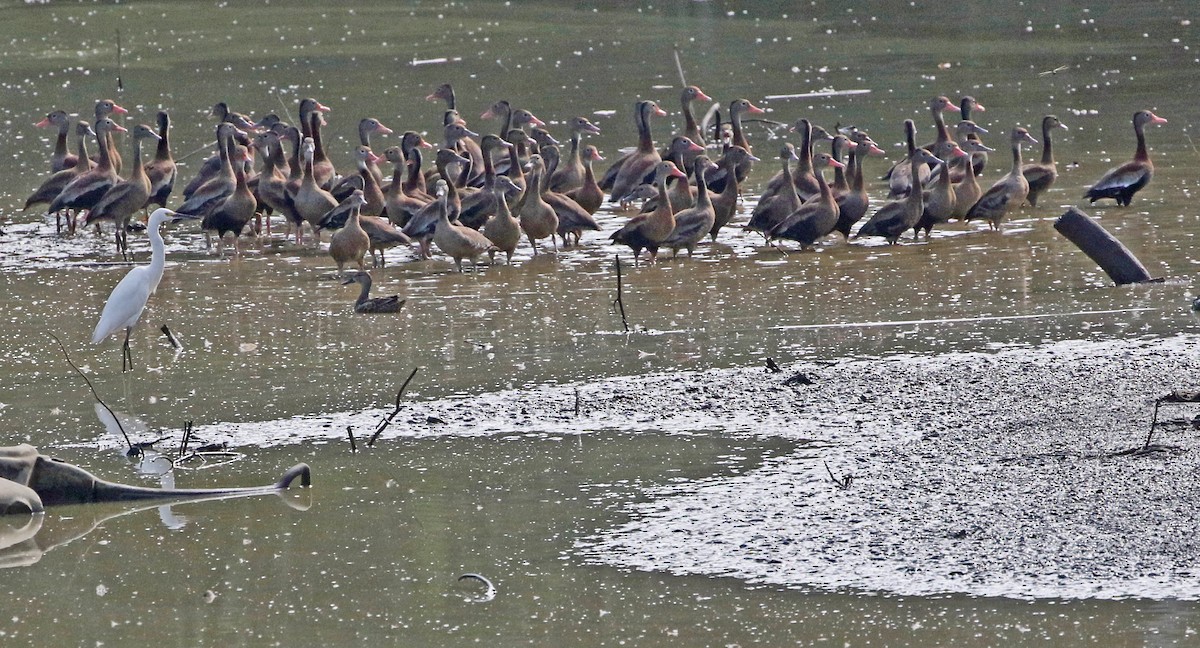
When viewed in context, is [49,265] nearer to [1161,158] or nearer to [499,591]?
[499,591]

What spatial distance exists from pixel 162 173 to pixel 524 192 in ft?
10.6

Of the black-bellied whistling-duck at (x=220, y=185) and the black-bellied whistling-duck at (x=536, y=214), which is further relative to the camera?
the black-bellied whistling-duck at (x=220, y=185)

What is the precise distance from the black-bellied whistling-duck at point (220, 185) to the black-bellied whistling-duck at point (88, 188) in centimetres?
63

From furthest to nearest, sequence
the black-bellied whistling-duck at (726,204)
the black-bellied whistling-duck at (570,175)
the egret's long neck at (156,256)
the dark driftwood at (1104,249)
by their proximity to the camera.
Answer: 1. the black-bellied whistling-duck at (570,175)
2. the black-bellied whistling-duck at (726,204)
3. the dark driftwood at (1104,249)
4. the egret's long neck at (156,256)

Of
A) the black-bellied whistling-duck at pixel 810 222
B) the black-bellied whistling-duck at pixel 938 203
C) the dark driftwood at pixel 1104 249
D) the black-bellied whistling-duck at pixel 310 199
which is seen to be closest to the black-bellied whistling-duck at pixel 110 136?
the black-bellied whistling-duck at pixel 310 199

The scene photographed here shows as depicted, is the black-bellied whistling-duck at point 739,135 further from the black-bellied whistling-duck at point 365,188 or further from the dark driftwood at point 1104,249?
the dark driftwood at point 1104,249

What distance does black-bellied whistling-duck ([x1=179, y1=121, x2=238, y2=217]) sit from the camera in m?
14.9

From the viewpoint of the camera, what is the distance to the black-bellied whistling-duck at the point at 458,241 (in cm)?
1318

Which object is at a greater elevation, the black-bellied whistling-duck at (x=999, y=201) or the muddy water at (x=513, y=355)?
the black-bellied whistling-duck at (x=999, y=201)

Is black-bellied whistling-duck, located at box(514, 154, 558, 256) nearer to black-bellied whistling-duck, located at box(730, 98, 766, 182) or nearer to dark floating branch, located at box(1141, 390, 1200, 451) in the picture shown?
black-bellied whistling-duck, located at box(730, 98, 766, 182)

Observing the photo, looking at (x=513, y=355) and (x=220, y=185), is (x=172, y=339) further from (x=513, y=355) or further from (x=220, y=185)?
(x=220, y=185)

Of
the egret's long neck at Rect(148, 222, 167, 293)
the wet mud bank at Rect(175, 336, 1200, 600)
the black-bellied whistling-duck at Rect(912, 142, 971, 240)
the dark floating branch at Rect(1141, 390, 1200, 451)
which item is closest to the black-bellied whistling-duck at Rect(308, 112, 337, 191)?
the egret's long neck at Rect(148, 222, 167, 293)

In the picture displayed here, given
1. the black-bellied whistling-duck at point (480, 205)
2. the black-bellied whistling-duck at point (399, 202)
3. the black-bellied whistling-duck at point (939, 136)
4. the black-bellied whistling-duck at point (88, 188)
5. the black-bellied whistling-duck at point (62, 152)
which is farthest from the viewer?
the black-bellied whistling-duck at point (62, 152)

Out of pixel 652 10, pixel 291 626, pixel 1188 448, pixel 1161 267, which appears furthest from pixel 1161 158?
pixel 652 10
